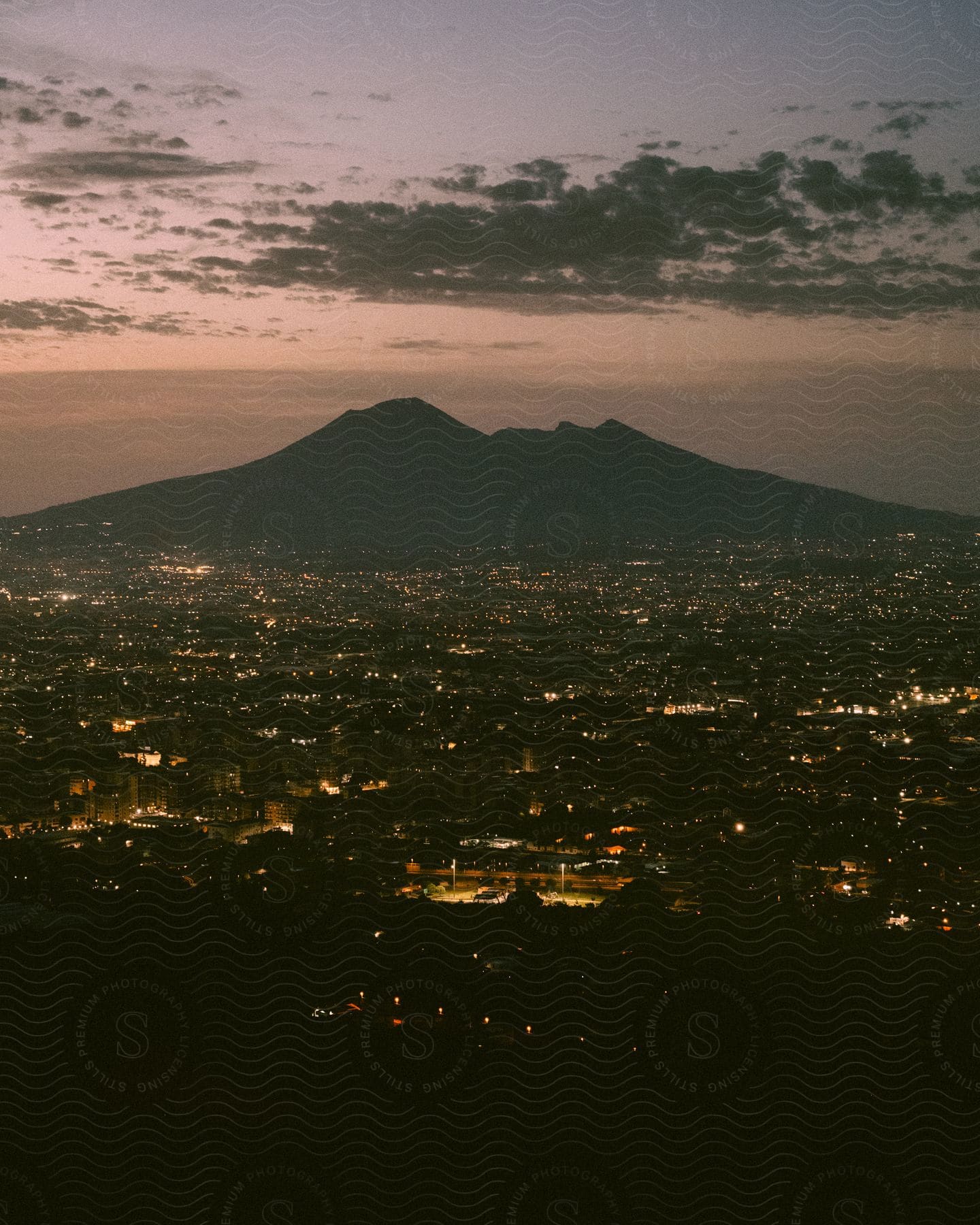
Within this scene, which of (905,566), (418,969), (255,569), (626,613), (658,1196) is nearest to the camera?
(658,1196)

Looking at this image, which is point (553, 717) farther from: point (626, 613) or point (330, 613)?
point (330, 613)

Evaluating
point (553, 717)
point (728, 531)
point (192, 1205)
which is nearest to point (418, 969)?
point (192, 1205)

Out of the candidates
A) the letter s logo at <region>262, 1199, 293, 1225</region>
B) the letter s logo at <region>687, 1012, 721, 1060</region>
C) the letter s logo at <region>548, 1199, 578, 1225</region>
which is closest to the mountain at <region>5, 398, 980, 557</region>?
the letter s logo at <region>687, 1012, 721, 1060</region>

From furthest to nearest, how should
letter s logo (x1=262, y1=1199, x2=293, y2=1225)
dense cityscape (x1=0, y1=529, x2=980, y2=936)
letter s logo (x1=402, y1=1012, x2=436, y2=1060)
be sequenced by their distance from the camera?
dense cityscape (x1=0, y1=529, x2=980, y2=936) < letter s logo (x1=402, y1=1012, x2=436, y2=1060) < letter s logo (x1=262, y1=1199, x2=293, y2=1225)

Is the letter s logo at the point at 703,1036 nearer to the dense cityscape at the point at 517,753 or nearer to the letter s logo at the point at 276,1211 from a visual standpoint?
the dense cityscape at the point at 517,753

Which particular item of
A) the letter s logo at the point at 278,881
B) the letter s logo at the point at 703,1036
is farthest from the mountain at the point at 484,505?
the letter s logo at the point at 703,1036

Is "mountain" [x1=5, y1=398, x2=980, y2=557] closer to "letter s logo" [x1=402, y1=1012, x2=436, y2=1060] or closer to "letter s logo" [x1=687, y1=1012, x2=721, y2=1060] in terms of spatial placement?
"letter s logo" [x1=687, y1=1012, x2=721, y2=1060]
